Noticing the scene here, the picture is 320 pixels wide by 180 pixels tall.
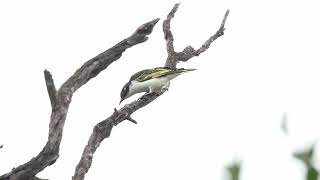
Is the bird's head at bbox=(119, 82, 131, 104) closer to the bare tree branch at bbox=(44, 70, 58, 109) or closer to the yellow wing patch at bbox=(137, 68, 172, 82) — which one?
the yellow wing patch at bbox=(137, 68, 172, 82)

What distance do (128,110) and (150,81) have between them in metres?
3.80

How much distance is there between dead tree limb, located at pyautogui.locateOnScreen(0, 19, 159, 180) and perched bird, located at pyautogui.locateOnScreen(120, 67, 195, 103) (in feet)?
14.6

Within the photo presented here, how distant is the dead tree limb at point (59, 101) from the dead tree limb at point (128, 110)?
68 cm

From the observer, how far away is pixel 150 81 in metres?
A: 10.7

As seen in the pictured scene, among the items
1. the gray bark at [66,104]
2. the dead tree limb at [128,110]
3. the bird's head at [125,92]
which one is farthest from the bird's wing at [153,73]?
the gray bark at [66,104]

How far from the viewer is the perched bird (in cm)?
1016

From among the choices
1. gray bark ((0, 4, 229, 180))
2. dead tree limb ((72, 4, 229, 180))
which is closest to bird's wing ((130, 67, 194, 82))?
dead tree limb ((72, 4, 229, 180))

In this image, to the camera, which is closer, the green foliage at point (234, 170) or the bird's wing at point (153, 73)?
the green foliage at point (234, 170)

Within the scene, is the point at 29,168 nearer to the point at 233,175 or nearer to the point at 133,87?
the point at 233,175

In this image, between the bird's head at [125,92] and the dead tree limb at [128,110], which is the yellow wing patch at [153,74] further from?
the dead tree limb at [128,110]

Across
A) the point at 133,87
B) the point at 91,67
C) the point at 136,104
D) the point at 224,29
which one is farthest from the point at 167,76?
the point at 91,67

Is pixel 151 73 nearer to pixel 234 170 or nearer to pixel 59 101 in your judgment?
pixel 59 101

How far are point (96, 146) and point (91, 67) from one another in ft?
4.11

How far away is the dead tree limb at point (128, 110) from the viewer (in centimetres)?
546
